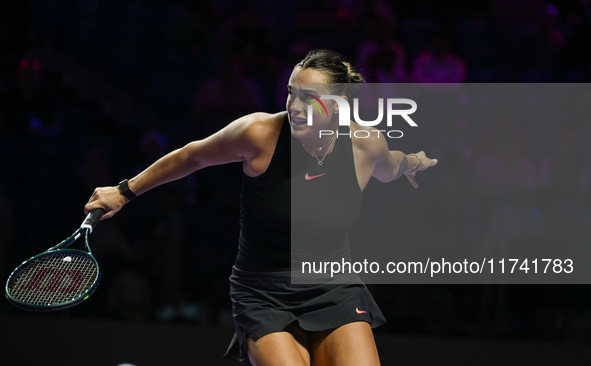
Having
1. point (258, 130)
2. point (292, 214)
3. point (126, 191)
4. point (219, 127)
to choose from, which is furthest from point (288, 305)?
point (219, 127)

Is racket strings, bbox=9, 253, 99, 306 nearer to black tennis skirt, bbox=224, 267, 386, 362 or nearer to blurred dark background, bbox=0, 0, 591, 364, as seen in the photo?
black tennis skirt, bbox=224, 267, 386, 362

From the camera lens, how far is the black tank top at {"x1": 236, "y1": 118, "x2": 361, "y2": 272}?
1.94 meters

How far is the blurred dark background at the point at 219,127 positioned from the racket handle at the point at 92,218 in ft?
4.77

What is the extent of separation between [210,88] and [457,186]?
1.93 meters

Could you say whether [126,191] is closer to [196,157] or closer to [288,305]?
[196,157]

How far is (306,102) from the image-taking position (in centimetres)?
187

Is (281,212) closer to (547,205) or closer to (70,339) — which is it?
(70,339)

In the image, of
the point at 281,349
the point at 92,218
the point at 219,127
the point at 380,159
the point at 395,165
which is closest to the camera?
the point at 281,349

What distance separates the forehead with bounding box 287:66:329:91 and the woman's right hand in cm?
73

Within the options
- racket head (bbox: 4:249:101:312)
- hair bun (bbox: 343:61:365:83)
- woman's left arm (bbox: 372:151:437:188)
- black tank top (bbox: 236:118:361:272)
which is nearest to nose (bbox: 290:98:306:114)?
black tank top (bbox: 236:118:361:272)

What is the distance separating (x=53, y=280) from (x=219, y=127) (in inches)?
92.5

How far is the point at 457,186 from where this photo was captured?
3699mm

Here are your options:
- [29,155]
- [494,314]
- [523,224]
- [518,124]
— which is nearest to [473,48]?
[518,124]

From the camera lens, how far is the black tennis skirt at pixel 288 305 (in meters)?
1.90
